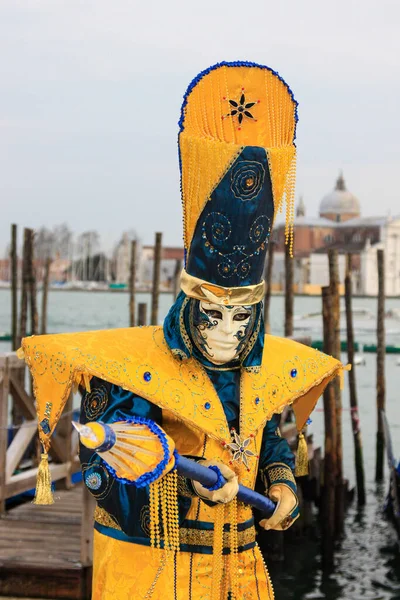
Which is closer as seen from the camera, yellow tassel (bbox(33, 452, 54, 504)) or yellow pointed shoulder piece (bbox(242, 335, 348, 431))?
yellow tassel (bbox(33, 452, 54, 504))

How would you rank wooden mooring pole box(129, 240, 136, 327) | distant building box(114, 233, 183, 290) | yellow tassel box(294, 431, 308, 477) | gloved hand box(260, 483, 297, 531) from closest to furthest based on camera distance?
gloved hand box(260, 483, 297, 531), yellow tassel box(294, 431, 308, 477), wooden mooring pole box(129, 240, 136, 327), distant building box(114, 233, 183, 290)

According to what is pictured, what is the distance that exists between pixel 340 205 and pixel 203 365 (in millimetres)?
99744

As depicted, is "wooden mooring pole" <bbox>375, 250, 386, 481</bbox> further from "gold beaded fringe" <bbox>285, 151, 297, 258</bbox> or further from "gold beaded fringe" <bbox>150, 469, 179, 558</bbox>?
"gold beaded fringe" <bbox>150, 469, 179, 558</bbox>

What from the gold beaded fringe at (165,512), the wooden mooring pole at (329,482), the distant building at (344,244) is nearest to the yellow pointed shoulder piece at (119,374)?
the gold beaded fringe at (165,512)

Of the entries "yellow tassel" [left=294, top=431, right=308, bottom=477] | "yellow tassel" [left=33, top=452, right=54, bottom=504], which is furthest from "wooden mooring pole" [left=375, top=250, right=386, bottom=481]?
"yellow tassel" [left=33, top=452, right=54, bottom=504]

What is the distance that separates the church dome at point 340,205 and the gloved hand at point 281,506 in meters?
98.6

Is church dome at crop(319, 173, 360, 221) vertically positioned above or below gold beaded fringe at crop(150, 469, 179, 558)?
above

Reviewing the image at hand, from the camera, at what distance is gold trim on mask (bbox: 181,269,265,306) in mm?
3102

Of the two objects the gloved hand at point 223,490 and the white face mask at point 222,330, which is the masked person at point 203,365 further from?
the gloved hand at point 223,490

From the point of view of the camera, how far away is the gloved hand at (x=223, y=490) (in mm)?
2803

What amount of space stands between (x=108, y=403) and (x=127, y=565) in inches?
20.2

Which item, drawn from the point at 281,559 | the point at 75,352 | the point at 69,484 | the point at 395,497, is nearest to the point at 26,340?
the point at 75,352

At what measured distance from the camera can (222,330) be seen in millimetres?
3125

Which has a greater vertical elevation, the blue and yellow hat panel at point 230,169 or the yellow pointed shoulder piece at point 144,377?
the blue and yellow hat panel at point 230,169
